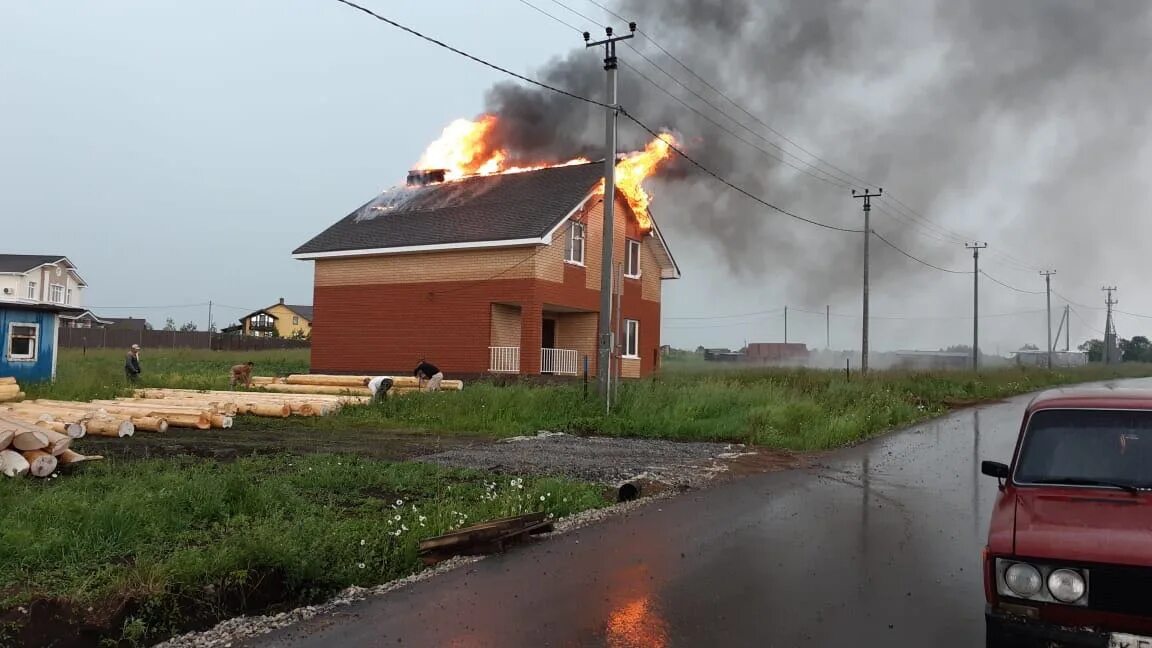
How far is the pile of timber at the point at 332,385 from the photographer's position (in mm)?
20906

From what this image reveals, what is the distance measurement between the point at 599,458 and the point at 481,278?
44.7 feet

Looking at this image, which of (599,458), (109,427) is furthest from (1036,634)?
(109,427)

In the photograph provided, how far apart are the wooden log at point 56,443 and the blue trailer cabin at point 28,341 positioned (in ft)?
42.7

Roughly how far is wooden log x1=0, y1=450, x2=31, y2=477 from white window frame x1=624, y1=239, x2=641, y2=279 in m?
22.1

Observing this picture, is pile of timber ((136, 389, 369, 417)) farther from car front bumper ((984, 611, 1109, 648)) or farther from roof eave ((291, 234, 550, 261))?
car front bumper ((984, 611, 1109, 648))

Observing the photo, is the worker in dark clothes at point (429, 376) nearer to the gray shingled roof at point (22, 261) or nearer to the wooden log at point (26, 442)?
the wooden log at point (26, 442)

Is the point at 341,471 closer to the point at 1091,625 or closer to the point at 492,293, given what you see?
the point at 1091,625

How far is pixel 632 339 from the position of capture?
29844mm

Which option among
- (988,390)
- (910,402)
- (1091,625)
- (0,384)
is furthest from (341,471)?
(988,390)

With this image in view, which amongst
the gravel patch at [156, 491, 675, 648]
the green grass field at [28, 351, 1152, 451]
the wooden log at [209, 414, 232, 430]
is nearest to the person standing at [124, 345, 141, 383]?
the green grass field at [28, 351, 1152, 451]

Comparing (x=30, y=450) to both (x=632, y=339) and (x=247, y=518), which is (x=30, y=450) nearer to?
(x=247, y=518)

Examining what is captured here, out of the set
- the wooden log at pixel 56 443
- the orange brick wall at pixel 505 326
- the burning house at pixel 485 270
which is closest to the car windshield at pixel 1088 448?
the wooden log at pixel 56 443

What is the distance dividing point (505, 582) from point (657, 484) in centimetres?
449

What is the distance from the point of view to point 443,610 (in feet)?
17.4
